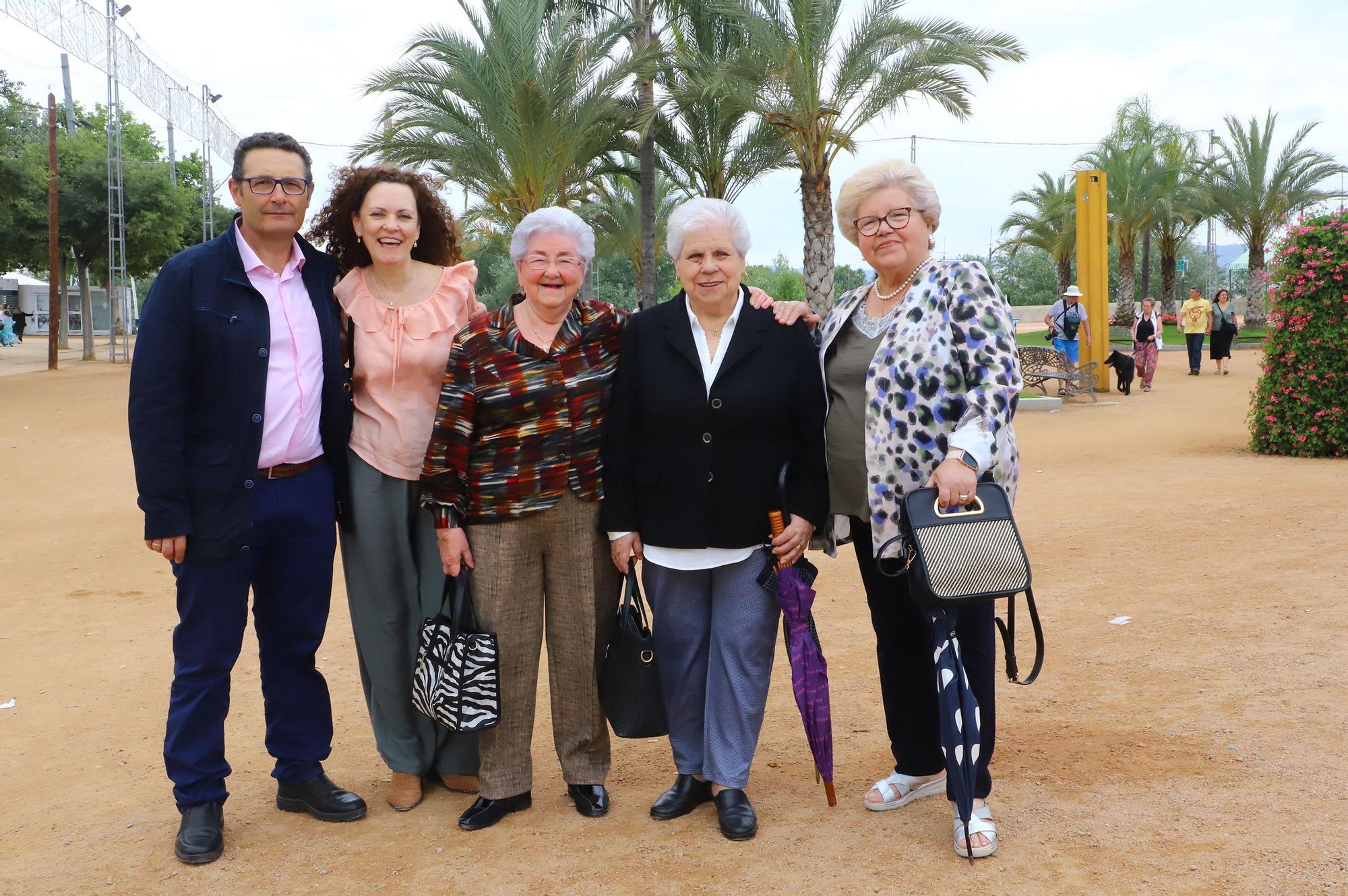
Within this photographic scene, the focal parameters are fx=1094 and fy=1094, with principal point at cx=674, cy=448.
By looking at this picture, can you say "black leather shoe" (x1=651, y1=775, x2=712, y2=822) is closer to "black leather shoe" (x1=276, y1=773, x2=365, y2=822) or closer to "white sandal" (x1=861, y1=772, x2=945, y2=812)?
"white sandal" (x1=861, y1=772, x2=945, y2=812)

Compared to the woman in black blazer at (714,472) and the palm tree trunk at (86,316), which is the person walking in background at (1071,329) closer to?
the woman in black blazer at (714,472)

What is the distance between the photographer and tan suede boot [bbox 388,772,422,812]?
3701 mm

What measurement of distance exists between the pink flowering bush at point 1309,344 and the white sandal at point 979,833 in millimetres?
8459

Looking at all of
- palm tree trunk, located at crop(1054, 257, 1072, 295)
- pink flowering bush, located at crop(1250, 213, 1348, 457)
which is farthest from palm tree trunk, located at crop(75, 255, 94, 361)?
palm tree trunk, located at crop(1054, 257, 1072, 295)

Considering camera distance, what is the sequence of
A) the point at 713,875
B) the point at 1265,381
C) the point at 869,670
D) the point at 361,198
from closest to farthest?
the point at 713,875 → the point at 361,198 → the point at 869,670 → the point at 1265,381

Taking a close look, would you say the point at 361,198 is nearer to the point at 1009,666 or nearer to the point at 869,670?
the point at 1009,666

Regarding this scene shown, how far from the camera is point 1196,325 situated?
2191 centimetres

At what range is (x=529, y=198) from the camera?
638 inches

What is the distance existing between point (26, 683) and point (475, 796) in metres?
2.66

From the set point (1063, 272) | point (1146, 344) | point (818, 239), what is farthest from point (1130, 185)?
point (818, 239)

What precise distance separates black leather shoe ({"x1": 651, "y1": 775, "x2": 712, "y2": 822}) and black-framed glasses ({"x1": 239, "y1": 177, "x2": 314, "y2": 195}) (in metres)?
2.26

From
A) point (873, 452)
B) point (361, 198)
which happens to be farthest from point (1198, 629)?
point (361, 198)

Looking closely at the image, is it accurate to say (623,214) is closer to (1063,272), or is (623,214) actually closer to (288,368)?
(1063,272)

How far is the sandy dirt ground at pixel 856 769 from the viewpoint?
3145 millimetres
